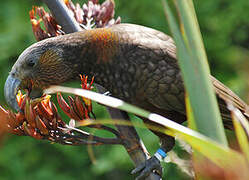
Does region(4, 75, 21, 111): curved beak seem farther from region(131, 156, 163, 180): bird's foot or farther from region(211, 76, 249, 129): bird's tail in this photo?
region(211, 76, 249, 129): bird's tail

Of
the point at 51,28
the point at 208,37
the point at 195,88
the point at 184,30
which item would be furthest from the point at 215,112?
the point at 208,37

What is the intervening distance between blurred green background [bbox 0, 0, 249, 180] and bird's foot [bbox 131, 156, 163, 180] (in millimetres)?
1530

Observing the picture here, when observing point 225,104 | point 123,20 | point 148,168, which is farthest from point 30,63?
point 123,20

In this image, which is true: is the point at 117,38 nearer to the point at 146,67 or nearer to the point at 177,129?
the point at 146,67

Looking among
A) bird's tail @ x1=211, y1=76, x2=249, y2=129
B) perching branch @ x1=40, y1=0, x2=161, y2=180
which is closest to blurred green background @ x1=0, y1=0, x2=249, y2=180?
perching branch @ x1=40, y1=0, x2=161, y2=180

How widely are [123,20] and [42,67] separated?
5.35ft

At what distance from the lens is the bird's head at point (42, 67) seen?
1.65 metres

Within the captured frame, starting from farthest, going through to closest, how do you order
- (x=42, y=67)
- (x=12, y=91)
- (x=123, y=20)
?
(x=123, y=20) < (x=42, y=67) < (x=12, y=91)

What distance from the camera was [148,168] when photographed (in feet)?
5.24

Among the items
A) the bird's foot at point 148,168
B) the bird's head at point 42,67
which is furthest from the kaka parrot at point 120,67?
the bird's foot at point 148,168

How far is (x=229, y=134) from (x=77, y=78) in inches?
56.0

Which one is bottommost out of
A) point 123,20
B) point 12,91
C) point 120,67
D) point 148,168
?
point 148,168

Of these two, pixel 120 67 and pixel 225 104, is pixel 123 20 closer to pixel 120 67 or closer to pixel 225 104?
pixel 120 67

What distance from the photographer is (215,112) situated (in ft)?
2.68
